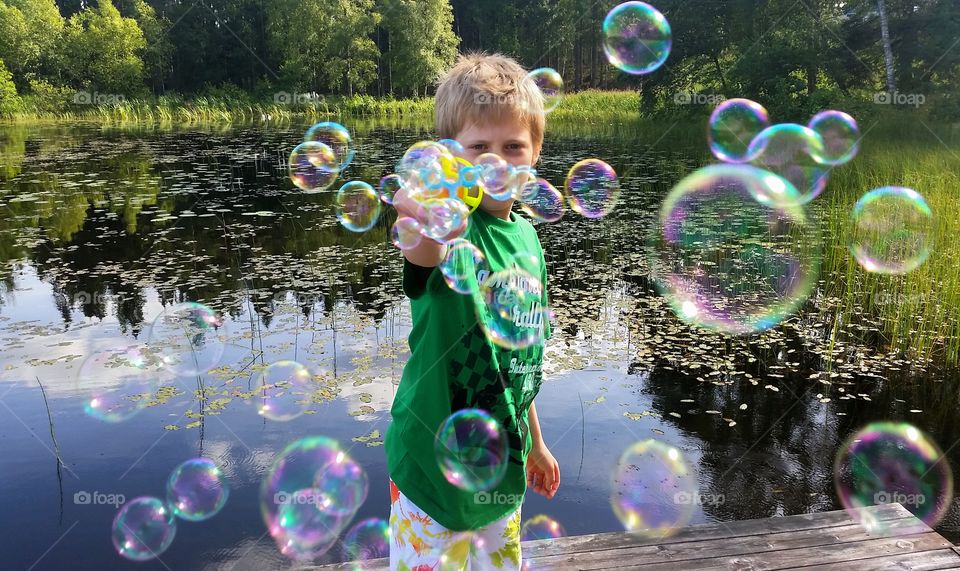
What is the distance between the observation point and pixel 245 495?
12.2 feet

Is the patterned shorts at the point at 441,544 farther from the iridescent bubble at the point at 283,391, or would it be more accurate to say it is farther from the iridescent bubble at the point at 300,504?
the iridescent bubble at the point at 283,391

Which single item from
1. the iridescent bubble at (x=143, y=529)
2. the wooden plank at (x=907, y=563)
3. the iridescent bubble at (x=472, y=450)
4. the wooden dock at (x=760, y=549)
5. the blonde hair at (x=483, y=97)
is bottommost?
the iridescent bubble at (x=143, y=529)

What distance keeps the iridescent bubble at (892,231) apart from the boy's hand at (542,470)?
523 cm

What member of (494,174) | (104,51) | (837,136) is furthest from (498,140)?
(104,51)

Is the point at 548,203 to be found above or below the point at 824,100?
below

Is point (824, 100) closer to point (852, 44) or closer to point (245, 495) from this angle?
point (852, 44)

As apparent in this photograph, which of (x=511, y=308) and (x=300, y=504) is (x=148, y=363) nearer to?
(x=300, y=504)

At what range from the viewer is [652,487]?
12.8 feet

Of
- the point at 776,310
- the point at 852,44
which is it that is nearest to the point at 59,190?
the point at 776,310

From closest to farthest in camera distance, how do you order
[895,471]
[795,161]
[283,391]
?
[895,471]
[283,391]
[795,161]

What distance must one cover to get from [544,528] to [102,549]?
216 centimetres

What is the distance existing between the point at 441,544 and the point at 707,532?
5.43 feet

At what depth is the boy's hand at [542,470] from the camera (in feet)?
6.72

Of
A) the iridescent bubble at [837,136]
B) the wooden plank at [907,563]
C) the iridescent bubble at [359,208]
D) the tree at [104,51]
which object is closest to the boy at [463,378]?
the iridescent bubble at [359,208]
